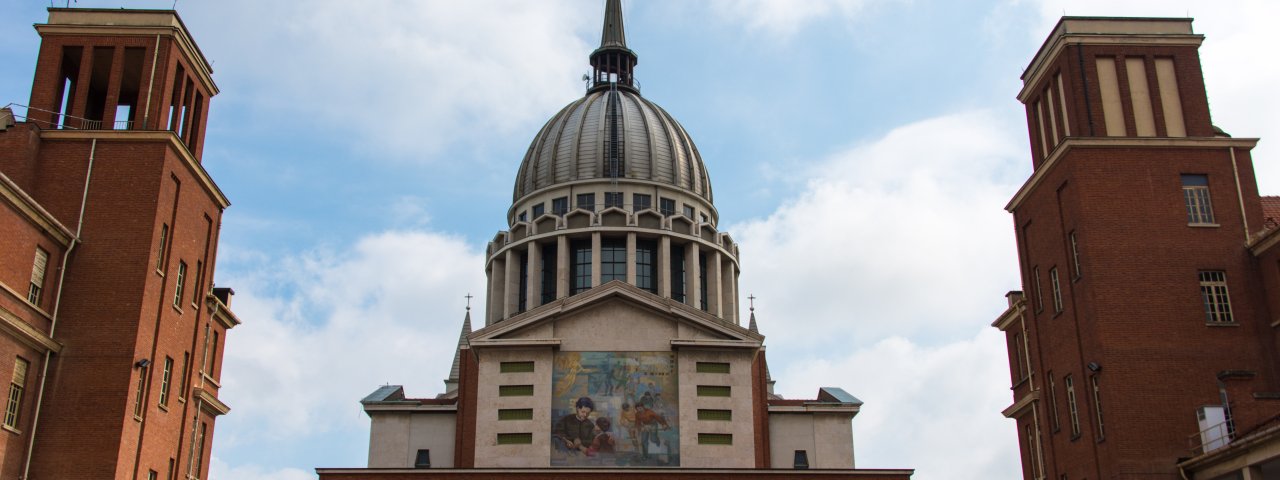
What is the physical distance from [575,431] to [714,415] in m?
6.35

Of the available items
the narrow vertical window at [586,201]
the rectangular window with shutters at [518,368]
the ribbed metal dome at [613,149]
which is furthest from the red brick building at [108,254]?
the ribbed metal dome at [613,149]

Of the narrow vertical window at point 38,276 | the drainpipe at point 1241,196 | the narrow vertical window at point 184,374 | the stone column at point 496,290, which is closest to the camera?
the narrow vertical window at point 38,276

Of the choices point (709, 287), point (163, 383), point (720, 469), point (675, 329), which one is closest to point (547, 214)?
point (709, 287)

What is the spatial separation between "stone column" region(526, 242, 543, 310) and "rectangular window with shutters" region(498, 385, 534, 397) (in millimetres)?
23160

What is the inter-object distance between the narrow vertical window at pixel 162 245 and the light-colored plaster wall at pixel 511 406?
58.7ft

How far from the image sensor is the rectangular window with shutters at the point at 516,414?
178ft

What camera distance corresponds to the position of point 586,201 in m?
82.7

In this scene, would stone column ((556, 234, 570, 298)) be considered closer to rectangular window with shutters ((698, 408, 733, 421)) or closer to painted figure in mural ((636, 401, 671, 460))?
painted figure in mural ((636, 401, 671, 460))

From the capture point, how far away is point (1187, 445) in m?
37.2

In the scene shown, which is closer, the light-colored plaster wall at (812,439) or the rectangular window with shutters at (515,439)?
the rectangular window with shutters at (515,439)

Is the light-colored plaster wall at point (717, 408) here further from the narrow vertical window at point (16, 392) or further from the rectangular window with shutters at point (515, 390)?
the narrow vertical window at point (16, 392)

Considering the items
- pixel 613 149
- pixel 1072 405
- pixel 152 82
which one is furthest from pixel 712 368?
pixel 613 149

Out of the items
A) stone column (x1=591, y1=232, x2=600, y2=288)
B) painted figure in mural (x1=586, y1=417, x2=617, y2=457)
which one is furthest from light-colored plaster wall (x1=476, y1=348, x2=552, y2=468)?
stone column (x1=591, y1=232, x2=600, y2=288)

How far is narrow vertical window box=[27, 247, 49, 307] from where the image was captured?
36344 mm
